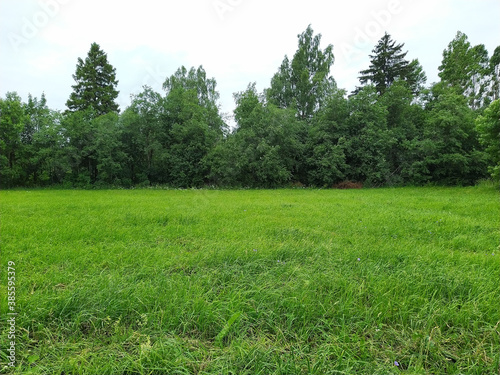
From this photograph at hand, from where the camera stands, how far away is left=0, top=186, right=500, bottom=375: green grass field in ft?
4.92

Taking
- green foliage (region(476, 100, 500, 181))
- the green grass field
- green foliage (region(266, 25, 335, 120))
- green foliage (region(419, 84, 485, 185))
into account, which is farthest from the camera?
green foliage (region(266, 25, 335, 120))

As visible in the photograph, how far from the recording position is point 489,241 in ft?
12.7

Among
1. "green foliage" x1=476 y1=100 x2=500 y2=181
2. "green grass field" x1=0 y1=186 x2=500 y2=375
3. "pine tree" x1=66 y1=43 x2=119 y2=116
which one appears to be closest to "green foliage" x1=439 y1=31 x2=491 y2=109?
"green foliage" x1=476 y1=100 x2=500 y2=181

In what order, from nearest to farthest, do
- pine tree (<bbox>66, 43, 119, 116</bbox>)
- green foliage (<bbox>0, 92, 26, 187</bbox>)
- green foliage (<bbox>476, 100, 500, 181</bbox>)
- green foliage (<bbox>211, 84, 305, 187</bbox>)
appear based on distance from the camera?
green foliage (<bbox>476, 100, 500, 181</bbox>)
green foliage (<bbox>0, 92, 26, 187</bbox>)
green foliage (<bbox>211, 84, 305, 187</bbox>)
pine tree (<bbox>66, 43, 119, 116</bbox>)

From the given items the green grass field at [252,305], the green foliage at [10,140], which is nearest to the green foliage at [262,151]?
the green grass field at [252,305]

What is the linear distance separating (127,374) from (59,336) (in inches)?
28.3

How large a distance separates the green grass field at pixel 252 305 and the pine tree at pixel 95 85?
31684 mm

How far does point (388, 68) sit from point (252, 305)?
35.5 metres

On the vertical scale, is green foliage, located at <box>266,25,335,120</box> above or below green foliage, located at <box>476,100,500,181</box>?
above

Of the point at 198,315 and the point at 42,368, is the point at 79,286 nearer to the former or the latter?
the point at 42,368

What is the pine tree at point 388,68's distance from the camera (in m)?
28.3

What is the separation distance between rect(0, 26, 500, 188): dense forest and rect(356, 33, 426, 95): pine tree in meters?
7.68

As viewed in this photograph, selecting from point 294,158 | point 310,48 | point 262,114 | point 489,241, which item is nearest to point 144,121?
point 262,114

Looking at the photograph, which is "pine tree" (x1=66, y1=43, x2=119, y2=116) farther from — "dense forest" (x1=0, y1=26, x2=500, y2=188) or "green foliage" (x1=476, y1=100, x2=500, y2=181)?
"green foliage" (x1=476, y1=100, x2=500, y2=181)
